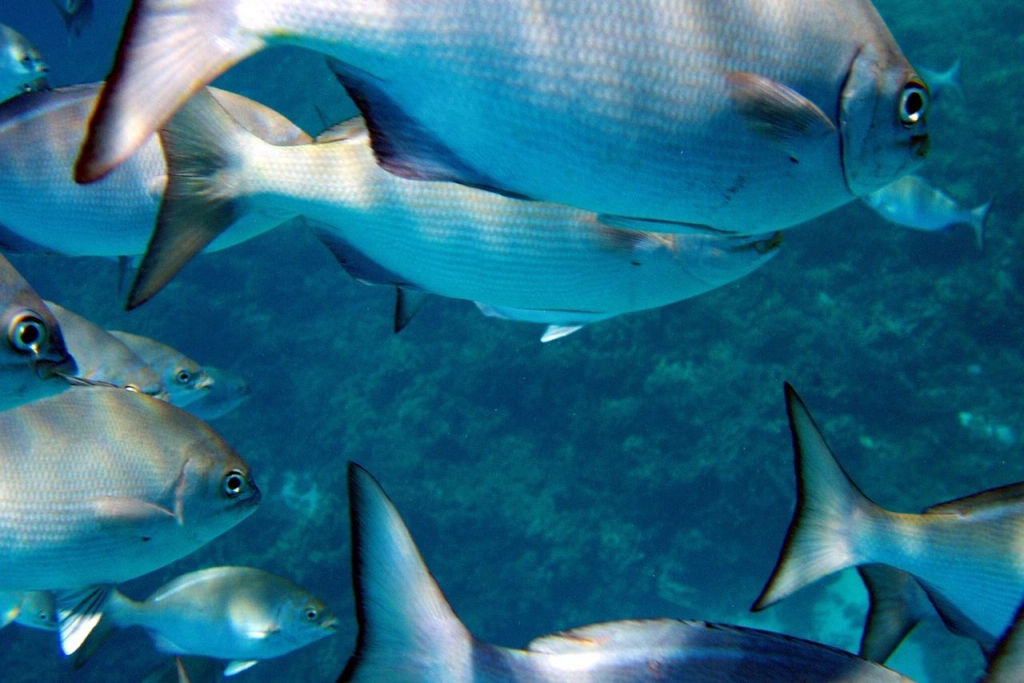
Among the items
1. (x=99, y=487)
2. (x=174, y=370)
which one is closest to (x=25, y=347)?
(x=99, y=487)

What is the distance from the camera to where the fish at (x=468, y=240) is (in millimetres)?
1884

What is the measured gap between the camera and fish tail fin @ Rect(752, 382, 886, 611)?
2.06m

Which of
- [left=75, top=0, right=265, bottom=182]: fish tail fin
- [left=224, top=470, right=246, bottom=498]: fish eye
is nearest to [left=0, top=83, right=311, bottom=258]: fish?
[left=224, top=470, right=246, bottom=498]: fish eye

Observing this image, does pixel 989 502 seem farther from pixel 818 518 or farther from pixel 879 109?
pixel 879 109

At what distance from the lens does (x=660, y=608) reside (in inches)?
410

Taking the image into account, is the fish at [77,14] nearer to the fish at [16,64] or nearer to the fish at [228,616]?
the fish at [16,64]

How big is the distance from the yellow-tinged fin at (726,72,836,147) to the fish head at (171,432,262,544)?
7.67 ft

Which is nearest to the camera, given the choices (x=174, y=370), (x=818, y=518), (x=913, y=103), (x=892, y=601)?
(x=913, y=103)

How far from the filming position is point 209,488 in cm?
265

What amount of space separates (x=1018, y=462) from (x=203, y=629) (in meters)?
9.70

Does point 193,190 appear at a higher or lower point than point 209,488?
higher

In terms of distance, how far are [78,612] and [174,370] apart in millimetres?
2461

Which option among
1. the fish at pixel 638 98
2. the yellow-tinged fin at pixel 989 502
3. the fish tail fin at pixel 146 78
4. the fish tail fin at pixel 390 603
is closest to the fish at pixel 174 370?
the fish tail fin at pixel 390 603

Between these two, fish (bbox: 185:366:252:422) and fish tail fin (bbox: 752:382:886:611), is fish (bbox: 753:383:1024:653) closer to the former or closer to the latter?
fish tail fin (bbox: 752:382:886:611)
